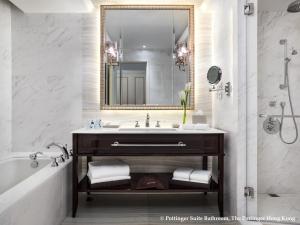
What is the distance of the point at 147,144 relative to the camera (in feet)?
7.03

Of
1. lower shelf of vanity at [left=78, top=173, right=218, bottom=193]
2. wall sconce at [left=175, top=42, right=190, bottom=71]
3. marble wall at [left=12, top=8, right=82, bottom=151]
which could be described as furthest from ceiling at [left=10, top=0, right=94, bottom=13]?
lower shelf of vanity at [left=78, top=173, right=218, bottom=193]

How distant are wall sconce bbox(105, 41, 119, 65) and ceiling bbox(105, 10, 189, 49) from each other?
0.22 ft

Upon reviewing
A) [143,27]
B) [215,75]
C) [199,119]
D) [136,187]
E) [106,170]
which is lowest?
[136,187]

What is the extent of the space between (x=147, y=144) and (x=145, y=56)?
102 cm

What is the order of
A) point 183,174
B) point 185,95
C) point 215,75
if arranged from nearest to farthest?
point 183,174
point 215,75
point 185,95

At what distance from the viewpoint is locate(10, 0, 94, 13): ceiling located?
2422mm

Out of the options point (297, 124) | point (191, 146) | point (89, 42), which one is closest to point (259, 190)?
point (297, 124)

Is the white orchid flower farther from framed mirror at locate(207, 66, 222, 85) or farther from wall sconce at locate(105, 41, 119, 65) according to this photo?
wall sconce at locate(105, 41, 119, 65)

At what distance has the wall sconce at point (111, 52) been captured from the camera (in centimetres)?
270

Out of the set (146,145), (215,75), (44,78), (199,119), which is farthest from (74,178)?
(215,75)

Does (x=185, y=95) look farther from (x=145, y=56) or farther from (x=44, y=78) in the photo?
(x=44, y=78)

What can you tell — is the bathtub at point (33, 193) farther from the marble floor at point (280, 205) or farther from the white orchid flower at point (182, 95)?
the marble floor at point (280, 205)

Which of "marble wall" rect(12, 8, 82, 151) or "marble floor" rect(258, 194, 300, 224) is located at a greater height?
"marble wall" rect(12, 8, 82, 151)

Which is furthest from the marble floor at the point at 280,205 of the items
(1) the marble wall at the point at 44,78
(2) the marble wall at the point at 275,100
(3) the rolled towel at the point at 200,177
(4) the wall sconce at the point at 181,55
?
(1) the marble wall at the point at 44,78
